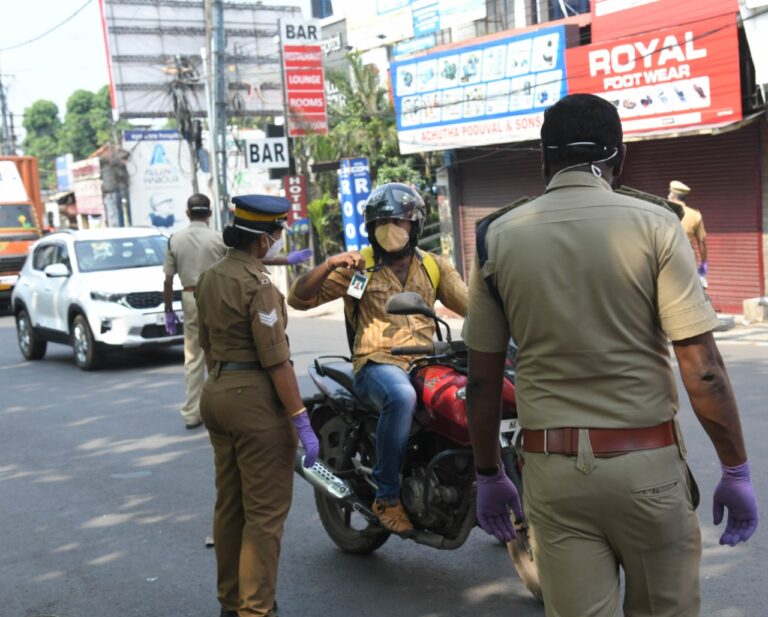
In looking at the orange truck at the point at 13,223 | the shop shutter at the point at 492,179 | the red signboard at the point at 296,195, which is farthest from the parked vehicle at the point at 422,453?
the orange truck at the point at 13,223

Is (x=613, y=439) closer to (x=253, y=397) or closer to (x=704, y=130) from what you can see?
(x=253, y=397)

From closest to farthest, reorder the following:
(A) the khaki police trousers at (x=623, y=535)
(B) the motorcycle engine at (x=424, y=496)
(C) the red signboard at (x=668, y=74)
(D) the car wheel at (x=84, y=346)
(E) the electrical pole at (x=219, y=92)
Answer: (A) the khaki police trousers at (x=623, y=535) → (B) the motorcycle engine at (x=424, y=496) → (D) the car wheel at (x=84, y=346) → (C) the red signboard at (x=668, y=74) → (E) the electrical pole at (x=219, y=92)

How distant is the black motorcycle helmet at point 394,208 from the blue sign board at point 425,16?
755 inches

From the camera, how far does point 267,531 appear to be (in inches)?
176

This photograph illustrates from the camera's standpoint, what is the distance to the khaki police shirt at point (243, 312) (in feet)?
14.4

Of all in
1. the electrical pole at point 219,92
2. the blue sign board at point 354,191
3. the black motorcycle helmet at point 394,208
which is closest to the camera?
the black motorcycle helmet at point 394,208

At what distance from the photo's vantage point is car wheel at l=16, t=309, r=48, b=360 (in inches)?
570

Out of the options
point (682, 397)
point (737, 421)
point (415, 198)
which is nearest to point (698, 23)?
point (682, 397)

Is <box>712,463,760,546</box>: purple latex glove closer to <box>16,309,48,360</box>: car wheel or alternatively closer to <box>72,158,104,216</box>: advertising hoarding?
<box>16,309,48,360</box>: car wheel

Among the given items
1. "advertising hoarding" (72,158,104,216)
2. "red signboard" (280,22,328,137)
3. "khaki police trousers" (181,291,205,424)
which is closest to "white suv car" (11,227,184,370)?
"khaki police trousers" (181,291,205,424)

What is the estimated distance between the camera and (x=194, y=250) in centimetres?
903

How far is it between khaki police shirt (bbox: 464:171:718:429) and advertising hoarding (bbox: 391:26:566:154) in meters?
14.2

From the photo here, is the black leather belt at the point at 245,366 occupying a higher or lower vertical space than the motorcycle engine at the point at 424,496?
higher

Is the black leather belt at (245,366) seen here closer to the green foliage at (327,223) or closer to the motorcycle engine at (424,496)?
the motorcycle engine at (424,496)
